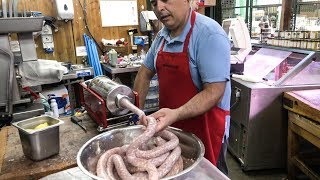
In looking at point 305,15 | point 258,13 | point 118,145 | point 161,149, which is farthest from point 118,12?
point 161,149

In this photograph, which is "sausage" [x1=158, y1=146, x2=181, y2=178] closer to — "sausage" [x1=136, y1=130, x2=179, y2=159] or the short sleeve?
"sausage" [x1=136, y1=130, x2=179, y2=159]

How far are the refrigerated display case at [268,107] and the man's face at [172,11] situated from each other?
145 centimetres

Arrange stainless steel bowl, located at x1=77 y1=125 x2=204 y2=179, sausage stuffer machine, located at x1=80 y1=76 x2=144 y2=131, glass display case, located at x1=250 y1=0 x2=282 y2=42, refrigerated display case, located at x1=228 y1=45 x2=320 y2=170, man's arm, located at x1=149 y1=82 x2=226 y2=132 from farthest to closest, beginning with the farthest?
glass display case, located at x1=250 y1=0 x2=282 y2=42
refrigerated display case, located at x1=228 y1=45 x2=320 y2=170
sausage stuffer machine, located at x1=80 y1=76 x2=144 y2=131
man's arm, located at x1=149 y1=82 x2=226 y2=132
stainless steel bowl, located at x1=77 y1=125 x2=204 y2=179

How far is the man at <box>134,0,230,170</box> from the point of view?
137 centimetres

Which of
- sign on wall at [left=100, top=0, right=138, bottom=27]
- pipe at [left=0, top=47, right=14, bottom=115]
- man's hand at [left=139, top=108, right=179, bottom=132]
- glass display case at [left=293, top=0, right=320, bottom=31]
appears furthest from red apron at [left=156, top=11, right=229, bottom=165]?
sign on wall at [left=100, top=0, right=138, bottom=27]

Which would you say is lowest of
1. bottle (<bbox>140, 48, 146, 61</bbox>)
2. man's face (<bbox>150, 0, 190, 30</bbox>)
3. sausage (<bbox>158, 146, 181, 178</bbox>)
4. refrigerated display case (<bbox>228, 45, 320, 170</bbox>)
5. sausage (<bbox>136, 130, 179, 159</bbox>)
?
refrigerated display case (<bbox>228, 45, 320, 170</bbox>)

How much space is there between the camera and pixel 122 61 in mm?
4461

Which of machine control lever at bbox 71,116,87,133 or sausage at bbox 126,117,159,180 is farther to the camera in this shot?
machine control lever at bbox 71,116,87,133

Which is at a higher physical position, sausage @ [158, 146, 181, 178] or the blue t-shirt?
the blue t-shirt

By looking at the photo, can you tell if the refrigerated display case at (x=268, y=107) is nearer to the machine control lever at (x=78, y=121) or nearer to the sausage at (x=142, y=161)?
the machine control lever at (x=78, y=121)

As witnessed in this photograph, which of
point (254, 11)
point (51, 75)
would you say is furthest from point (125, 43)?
point (51, 75)

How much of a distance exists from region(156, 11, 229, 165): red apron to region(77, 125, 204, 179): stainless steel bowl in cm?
32

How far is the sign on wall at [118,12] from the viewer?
4.79 meters

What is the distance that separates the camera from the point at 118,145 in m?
1.29
